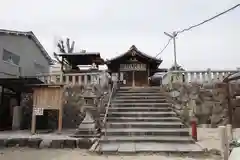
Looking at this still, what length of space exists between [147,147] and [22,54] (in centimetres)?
1218

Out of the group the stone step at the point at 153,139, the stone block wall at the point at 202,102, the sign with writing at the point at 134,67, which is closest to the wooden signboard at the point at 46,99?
the stone step at the point at 153,139

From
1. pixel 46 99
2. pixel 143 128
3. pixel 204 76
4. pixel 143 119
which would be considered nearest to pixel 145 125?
pixel 143 128

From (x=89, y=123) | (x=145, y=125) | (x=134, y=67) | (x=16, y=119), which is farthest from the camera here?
(x=134, y=67)

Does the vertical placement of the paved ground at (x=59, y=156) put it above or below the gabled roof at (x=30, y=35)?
below

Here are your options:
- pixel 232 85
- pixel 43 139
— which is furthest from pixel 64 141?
pixel 232 85

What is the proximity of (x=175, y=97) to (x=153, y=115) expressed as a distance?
8.64 ft

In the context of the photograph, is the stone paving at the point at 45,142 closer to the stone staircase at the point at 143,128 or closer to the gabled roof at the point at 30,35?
the stone staircase at the point at 143,128

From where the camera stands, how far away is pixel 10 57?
14391 millimetres

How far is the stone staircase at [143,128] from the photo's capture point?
7038mm

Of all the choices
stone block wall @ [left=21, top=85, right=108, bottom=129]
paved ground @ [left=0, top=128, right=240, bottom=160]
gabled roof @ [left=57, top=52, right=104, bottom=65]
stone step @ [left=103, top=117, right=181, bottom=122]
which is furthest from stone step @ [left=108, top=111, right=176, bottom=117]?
gabled roof @ [left=57, top=52, right=104, bottom=65]

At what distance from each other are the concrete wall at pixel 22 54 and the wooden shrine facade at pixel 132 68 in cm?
559

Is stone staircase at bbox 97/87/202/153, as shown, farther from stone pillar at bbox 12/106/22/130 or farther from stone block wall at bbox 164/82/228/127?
stone pillar at bbox 12/106/22/130

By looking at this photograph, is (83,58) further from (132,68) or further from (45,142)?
(45,142)

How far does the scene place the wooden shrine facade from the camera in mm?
16641
